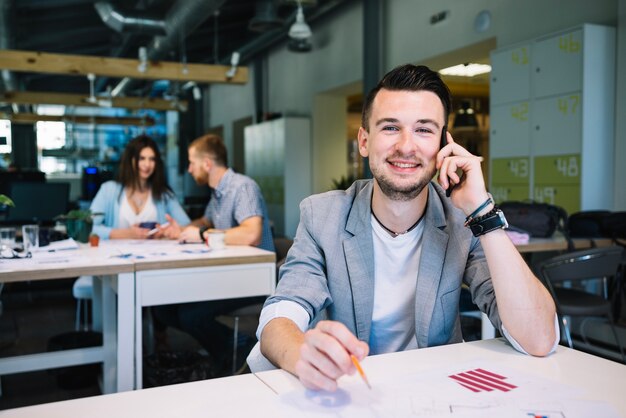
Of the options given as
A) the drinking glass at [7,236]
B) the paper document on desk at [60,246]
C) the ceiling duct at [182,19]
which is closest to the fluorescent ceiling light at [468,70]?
the ceiling duct at [182,19]

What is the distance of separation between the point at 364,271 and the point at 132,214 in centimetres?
271

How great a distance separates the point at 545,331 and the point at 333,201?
0.66 metres

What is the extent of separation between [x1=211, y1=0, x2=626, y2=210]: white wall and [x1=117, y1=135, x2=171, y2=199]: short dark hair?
11.7 feet

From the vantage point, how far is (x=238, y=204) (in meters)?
3.43

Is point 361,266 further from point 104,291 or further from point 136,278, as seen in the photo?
point 104,291

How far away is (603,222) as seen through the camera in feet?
13.4

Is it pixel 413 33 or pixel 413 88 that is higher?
pixel 413 33

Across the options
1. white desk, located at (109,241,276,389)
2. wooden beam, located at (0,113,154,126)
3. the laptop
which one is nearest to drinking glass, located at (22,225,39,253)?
white desk, located at (109,241,276,389)

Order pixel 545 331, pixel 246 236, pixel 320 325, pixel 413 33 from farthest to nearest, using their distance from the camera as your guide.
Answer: pixel 413 33
pixel 246 236
pixel 545 331
pixel 320 325

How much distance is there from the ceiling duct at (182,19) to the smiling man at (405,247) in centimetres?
611

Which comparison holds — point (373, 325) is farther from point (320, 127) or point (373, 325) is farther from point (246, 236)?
point (320, 127)

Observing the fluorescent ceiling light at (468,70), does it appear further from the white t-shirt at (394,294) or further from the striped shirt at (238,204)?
the white t-shirt at (394,294)

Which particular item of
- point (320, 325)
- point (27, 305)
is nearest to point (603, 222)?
point (320, 325)

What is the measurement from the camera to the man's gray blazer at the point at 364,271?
1481mm
